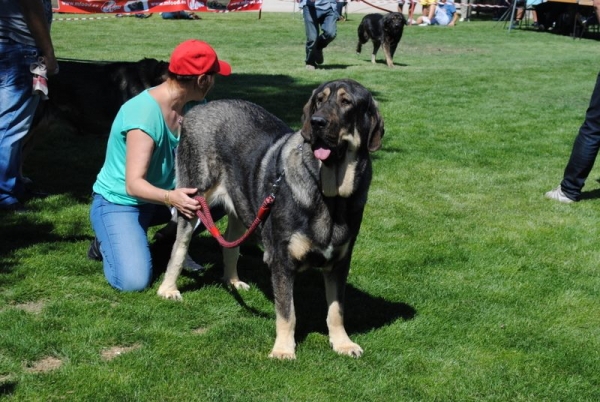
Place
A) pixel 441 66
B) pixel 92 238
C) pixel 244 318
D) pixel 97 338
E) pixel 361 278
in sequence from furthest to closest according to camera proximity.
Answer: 1. pixel 441 66
2. pixel 92 238
3. pixel 361 278
4. pixel 244 318
5. pixel 97 338

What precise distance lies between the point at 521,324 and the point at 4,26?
15.6ft

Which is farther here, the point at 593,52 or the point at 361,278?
the point at 593,52

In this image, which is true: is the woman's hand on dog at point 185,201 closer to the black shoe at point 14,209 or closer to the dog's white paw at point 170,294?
the dog's white paw at point 170,294

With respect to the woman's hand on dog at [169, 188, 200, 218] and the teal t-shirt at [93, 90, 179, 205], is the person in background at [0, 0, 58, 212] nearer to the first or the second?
the teal t-shirt at [93, 90, 179, 205]

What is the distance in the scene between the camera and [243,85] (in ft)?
45.1

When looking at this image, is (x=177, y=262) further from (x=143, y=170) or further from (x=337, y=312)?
(x=337, y=312)

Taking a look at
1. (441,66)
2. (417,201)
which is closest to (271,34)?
(441,66)

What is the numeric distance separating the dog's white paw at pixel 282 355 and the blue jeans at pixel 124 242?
52.9 inches

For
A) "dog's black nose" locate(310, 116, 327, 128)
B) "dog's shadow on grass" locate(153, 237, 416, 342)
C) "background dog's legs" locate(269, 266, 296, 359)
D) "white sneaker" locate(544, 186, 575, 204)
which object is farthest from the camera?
"white sneaker" locate(544, 186, 575, 204)

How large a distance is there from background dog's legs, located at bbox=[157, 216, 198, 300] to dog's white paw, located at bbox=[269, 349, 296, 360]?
3.51 feet

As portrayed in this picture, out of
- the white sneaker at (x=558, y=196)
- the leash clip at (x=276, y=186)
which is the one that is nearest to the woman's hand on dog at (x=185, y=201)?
the leash clip at (x=276, y=186)

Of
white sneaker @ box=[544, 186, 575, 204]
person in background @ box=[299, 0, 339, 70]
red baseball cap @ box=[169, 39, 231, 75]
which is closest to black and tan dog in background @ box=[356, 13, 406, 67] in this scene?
person in background @ box=[299, 0, 339, 70]

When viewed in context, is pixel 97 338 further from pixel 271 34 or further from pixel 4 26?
pixel 271 34

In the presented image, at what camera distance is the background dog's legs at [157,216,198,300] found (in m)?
5.20
